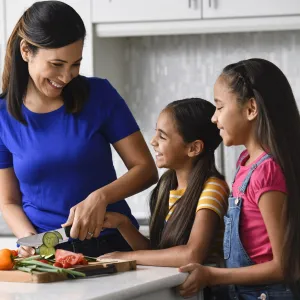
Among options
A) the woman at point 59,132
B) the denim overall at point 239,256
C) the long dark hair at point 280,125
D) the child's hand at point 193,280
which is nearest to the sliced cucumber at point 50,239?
the woman at point 59,132

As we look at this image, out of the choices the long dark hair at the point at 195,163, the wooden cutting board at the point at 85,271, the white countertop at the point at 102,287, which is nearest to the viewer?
the white countertop at the point at 102,287

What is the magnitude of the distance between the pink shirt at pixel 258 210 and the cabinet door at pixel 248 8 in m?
1.44

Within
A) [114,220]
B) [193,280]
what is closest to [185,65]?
[114,220]

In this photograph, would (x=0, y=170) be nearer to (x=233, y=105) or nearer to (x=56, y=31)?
(x=56, y=31)

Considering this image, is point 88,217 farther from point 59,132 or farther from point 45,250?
point 59,132

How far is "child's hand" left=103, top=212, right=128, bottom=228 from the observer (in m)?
2.21

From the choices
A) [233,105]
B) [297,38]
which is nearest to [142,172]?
[233,105]

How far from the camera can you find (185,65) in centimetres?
397

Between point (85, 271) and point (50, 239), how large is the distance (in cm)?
20

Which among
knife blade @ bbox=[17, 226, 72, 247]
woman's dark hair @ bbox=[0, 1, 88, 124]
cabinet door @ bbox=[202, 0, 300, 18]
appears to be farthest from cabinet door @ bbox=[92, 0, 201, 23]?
knife blade @ bbox=[17, 226, 72, 247]

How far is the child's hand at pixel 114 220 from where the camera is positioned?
221 centimetres

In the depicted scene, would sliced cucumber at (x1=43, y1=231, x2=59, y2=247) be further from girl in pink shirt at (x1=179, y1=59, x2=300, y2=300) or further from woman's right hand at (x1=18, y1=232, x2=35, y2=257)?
girl in pink shirt at (x1=179, y1=59, x2=300, y2=300)

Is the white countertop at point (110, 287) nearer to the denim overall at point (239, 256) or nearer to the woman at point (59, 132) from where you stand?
the denim overall at point (239, 256)

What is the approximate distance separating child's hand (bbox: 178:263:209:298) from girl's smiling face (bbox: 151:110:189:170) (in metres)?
0.43
